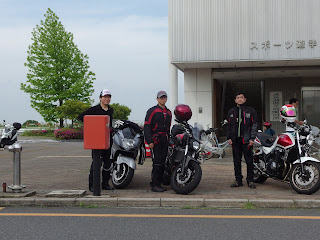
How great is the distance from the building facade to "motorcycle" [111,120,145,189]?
6.27 meters

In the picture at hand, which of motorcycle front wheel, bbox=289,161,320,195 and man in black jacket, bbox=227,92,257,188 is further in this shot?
man in black jacket, bbox=227,92,257,188

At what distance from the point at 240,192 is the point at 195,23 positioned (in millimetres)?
7939

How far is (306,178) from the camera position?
260 inches

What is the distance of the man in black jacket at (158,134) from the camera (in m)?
7.04

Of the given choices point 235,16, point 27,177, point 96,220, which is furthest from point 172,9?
point 96,220

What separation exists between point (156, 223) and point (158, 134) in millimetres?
2169

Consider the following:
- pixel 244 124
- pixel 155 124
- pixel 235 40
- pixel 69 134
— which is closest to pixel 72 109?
pixel 69 134

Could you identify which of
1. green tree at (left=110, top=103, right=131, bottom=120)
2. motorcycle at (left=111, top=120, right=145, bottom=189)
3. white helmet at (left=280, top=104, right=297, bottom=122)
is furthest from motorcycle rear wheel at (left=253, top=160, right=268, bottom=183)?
green tree at (left=110, top=103, right=131, bottom=120)

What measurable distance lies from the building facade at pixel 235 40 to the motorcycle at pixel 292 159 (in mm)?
6255

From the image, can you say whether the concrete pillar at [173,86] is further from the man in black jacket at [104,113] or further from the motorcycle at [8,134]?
the man in black jacket at [104,113]

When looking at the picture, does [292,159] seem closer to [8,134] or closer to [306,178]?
[306,178]

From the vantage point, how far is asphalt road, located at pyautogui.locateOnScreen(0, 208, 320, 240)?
465cm

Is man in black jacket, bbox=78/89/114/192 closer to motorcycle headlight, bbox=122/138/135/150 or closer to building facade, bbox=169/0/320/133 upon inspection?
motorcycle headlight, bbox=122/138/135/150

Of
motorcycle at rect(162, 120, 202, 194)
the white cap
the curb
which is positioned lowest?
the curb
